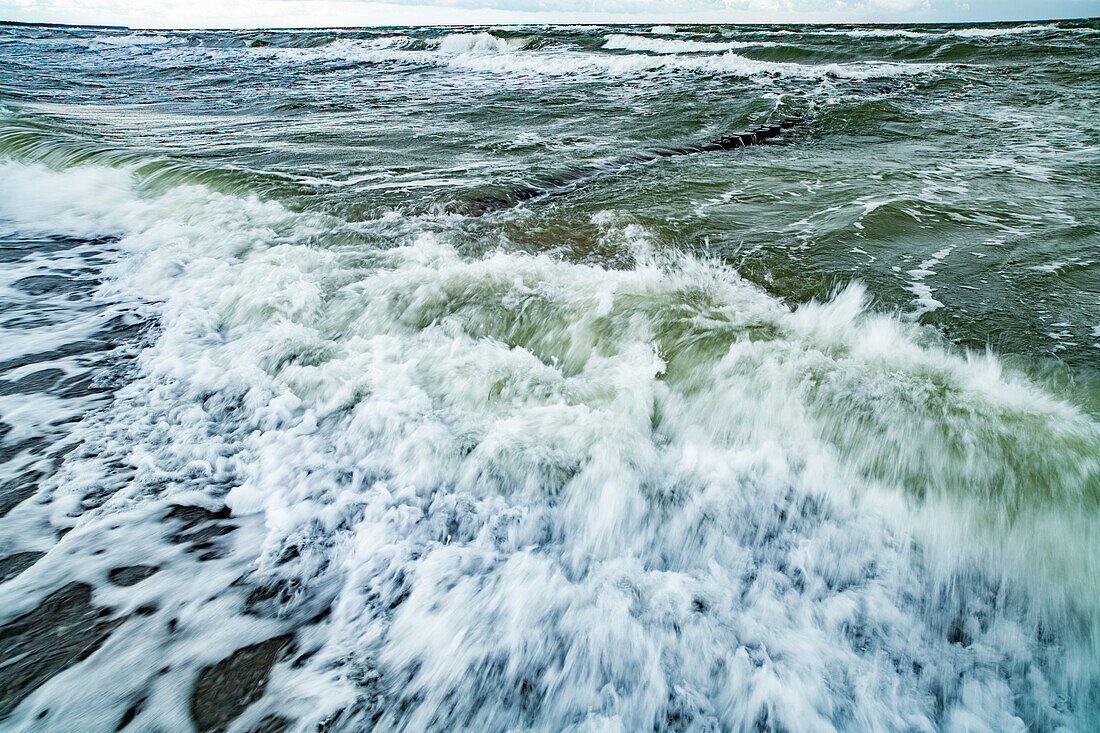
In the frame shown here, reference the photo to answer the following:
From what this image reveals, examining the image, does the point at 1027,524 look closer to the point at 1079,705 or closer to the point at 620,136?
the point at 1079,705

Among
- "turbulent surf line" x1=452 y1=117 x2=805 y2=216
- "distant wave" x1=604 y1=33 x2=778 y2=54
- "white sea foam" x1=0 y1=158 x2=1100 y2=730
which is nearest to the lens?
"white sea foam" x1=0 y1=158 x2=1100 y2=730

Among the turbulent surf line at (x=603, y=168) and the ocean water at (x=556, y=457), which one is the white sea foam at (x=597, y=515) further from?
the turbulent surf line at (x=603, y=168)

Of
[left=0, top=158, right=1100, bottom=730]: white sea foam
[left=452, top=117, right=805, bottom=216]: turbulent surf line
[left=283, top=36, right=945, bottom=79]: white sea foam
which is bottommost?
[left=0, top=158, right=1100, bottom=730]: white sea foam

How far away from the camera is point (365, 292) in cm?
419

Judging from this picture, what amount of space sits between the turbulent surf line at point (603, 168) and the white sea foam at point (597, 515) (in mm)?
2307

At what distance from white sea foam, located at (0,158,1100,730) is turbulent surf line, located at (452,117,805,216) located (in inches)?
90.8

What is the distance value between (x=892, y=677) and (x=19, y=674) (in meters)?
2.87

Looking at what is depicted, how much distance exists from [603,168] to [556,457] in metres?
5.42

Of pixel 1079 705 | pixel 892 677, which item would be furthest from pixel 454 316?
pixel 1079 705

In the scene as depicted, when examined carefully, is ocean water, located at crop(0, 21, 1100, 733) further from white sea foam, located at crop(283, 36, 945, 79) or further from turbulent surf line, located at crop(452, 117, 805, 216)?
white sea foam, located at crop(283, 36, 945, 79)

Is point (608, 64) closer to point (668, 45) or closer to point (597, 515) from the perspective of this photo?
point (668, 45)

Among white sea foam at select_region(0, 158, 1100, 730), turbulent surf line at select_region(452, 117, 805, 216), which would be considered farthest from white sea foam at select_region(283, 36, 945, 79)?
white sea foam at select_region(0, 158, 1100, 730)

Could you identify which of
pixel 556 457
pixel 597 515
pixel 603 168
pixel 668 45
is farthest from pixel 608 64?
pixel 597 515

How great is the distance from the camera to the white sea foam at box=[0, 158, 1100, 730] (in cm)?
180
